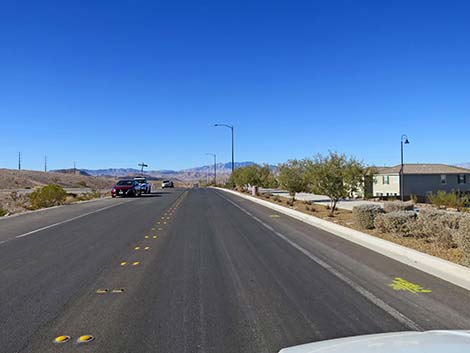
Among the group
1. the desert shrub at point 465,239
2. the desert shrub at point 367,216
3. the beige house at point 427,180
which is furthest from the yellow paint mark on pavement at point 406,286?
Result: the beige house at point 427,180

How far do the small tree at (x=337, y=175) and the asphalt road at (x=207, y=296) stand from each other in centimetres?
1036

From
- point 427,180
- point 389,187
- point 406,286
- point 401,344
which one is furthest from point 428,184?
point 401,344

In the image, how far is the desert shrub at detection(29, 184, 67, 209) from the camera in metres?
29.5

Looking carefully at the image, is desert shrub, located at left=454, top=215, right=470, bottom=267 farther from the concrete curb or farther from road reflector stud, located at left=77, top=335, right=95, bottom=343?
road reflector stud, located at left=77, top=335, right=95, bottom=343

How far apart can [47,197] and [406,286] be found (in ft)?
90.0

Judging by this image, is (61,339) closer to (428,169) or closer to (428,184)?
(428,184)

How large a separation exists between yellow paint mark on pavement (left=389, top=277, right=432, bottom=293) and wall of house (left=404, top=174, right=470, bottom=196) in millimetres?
49607

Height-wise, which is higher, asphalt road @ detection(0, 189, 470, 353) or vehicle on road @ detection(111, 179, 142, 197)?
vehicle on road @ detection(111, 179, 142, 197)

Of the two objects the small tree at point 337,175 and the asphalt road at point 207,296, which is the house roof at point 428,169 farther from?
the asphalt road at point 207,296

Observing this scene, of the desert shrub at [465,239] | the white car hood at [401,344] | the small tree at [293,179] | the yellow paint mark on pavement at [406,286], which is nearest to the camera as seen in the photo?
the white car hood at [401,344]

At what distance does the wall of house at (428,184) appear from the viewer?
180 ft

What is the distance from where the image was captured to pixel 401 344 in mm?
3445

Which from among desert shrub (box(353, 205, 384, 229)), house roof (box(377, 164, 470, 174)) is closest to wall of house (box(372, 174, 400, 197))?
house roof (box(377, 164, 470, 174))

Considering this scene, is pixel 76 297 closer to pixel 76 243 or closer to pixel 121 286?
pixel 121 286
